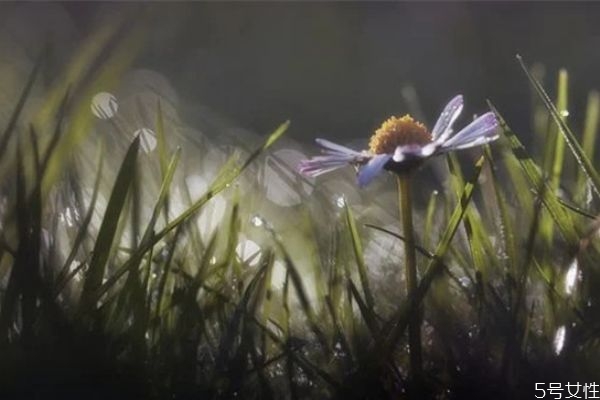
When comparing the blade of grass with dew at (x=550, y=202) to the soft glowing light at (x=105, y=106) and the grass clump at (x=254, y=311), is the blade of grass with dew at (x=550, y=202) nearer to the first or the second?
the grass clump at (x=254, y=311)

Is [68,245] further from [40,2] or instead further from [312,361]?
[40,2]

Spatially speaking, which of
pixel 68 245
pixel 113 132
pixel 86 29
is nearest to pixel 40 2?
pixel 86 29

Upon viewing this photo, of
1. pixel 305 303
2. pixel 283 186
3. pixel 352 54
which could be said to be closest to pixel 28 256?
pixel 305 303

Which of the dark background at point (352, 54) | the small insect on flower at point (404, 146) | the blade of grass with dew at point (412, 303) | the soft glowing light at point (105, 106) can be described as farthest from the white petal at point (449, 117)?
the dark background at point (352, 54)

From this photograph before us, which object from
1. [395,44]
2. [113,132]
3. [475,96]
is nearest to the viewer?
[113,132]

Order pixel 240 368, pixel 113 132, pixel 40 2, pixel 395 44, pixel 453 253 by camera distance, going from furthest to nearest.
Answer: pixel 395 44
pixel 40 2
pixel 113 132
pixel 453 253
pixel 240 368

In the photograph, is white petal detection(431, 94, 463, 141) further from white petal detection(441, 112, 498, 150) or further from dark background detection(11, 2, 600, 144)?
dark background detection(11, 2, 600, 144)
